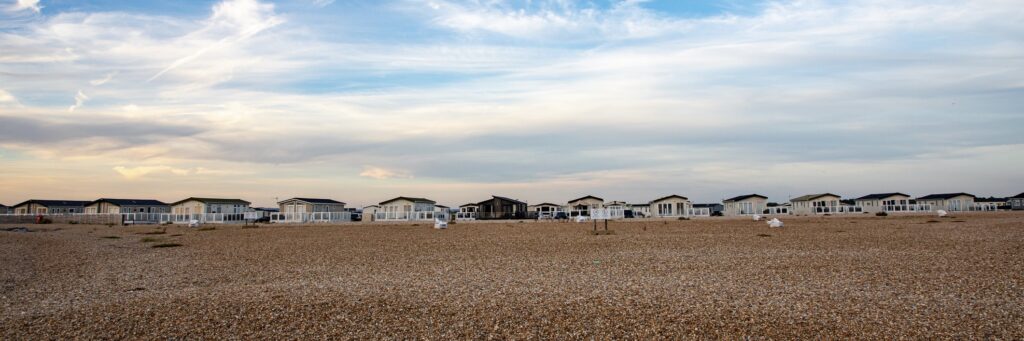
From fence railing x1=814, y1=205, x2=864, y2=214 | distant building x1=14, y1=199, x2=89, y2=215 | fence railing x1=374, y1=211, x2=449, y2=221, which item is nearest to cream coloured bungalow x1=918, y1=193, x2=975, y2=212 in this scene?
fence railing x1=814, y1=205, x2=864, y2=214

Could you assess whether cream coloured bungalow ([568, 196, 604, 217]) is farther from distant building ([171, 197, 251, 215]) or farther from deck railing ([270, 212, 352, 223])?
distant building ([171, 197, 251, 215])

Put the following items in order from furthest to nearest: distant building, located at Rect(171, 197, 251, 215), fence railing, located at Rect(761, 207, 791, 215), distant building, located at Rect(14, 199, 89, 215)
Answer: distant building, located at Rect(14, 199, 89, 215) → fence railing, located at Rect(761, 207, 791, 215) → distant building, located at Rect(171, 197, 251, 215)

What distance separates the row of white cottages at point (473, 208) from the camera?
227ft

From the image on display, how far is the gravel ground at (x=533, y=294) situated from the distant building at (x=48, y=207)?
72.3 meters

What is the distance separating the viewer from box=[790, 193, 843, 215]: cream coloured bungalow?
73875 millimetres

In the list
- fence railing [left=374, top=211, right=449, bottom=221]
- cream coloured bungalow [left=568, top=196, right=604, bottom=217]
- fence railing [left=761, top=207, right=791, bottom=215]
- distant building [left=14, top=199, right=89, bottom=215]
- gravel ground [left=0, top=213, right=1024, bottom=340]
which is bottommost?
gravel ground [left=0, top=213, right=1024, bottom=340]

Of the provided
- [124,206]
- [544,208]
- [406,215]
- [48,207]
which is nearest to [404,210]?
[406,215]

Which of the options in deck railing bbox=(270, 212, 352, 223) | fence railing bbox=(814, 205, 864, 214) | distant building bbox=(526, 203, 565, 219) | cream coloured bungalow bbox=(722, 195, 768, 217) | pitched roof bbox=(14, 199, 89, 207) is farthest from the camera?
distant building bbox=(526, 203, 565, 219)

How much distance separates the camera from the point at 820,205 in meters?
75.4

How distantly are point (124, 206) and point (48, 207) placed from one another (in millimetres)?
12664

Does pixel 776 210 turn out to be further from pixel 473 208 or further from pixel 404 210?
pixel 404 210

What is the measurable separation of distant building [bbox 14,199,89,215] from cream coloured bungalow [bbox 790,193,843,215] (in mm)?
91869

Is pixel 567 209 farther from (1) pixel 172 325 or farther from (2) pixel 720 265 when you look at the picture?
(1) pixel 172 325

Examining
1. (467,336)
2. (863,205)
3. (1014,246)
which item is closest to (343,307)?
(467,336)
